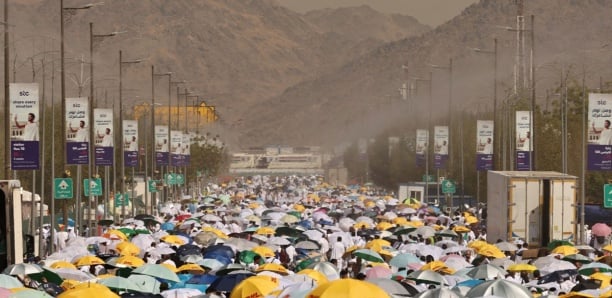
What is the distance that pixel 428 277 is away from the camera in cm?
2780

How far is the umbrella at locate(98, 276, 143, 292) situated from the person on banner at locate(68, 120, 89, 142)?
2396cm

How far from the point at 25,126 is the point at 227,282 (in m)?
14.6

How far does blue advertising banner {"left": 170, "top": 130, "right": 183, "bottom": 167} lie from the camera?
89.7m

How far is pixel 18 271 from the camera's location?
27.0m

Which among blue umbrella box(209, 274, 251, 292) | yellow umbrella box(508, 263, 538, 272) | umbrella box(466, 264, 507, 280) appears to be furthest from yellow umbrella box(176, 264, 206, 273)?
yellow umbrella box(508, 263, 538, 272)

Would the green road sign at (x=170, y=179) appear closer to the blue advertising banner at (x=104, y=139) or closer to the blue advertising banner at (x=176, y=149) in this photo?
the blue advertising banner at (x=176, y=149)

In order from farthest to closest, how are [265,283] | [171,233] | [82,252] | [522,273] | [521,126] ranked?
1. [521,126]
2. [171,233]
3. [82,252]
4. [522,273]
5. [265,283]

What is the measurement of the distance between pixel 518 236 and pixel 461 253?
4.31 metres

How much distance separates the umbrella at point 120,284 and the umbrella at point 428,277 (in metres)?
4.80

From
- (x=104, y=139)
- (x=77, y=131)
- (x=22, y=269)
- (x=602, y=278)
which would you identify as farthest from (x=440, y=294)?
(x=104, y=139)

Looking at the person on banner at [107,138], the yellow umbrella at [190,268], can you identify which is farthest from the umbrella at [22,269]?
the person on banner at [107,138]

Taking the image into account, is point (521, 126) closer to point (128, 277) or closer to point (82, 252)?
point (82, 252)

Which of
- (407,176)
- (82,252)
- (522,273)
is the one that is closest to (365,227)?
(82,252)

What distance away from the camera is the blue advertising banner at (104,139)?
56906 mm
